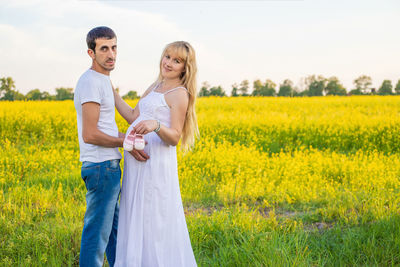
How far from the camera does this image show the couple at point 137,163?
2.56 meters

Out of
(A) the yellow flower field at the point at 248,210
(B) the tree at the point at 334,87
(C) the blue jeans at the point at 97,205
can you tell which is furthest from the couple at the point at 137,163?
(B) the tree at the point at 334,87

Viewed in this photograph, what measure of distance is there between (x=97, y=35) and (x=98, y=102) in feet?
1.63

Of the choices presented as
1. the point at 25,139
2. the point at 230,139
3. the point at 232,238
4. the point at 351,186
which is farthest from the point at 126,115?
the point at 25,139

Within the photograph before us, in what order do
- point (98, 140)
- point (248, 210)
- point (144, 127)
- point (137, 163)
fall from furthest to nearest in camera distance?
point (248, 210) → point (137, 163) → point (98, 140) → point (144, 127)

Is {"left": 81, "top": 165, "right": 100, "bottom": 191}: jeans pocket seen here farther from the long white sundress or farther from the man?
the long white sundress

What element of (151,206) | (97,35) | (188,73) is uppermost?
(97,35)

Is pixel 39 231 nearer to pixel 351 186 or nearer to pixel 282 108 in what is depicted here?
pixel 351 186

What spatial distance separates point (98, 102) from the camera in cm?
251

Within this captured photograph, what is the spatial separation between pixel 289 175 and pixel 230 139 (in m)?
3.98

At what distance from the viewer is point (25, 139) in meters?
10.6

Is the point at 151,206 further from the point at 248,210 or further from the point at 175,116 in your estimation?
the point at 248,210

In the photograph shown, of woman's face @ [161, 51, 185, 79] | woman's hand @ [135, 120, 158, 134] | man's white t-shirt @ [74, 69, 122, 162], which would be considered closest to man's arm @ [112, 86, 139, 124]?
man's white t-shirt @ [74, 69, 122, 162]

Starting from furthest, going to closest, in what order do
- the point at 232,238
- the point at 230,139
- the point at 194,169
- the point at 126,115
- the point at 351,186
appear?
1. the point at 230,139
2. the point at 194,169
3. the point at 351,186
4. the point at 232,238
5. the point at 126,115

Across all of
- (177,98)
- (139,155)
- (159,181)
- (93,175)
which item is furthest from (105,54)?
(159,181)
